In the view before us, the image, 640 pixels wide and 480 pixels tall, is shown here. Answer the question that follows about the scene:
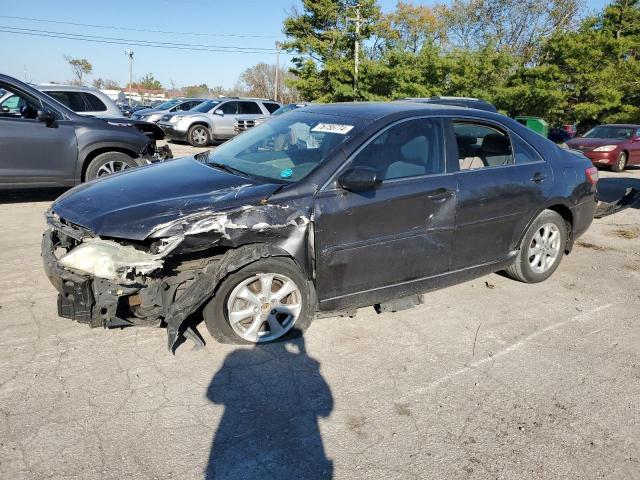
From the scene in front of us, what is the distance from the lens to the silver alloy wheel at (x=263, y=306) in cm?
333

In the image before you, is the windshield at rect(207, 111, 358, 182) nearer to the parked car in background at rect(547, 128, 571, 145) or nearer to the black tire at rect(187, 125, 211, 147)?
the black tire at rect(187, 125, 211, 147)

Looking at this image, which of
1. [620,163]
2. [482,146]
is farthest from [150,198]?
[620,163]

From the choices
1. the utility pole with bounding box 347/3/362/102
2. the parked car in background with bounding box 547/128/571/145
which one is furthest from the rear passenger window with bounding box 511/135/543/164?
the utility pole with bounding box 347/3/362/102

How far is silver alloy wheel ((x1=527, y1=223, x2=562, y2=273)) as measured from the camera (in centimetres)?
479

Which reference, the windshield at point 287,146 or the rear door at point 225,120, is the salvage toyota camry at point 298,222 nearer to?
the windshield at point 287,146

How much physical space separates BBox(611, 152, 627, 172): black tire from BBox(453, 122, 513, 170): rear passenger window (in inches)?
472

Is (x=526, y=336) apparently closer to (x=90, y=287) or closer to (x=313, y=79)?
(x=90, y=287)

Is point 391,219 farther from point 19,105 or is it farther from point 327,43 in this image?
point 327,43

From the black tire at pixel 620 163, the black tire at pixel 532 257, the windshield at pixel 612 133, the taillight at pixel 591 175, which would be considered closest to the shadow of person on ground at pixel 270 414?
the black tire at pixel 532 257

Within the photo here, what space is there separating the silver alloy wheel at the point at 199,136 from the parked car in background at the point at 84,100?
761 cm

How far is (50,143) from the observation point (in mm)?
6887

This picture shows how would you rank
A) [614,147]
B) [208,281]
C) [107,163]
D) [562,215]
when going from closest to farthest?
[208,281]
[562,215]
[107,163]
[614,147]

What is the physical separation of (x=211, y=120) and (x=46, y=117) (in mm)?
10540

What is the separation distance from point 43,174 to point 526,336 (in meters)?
6.46
